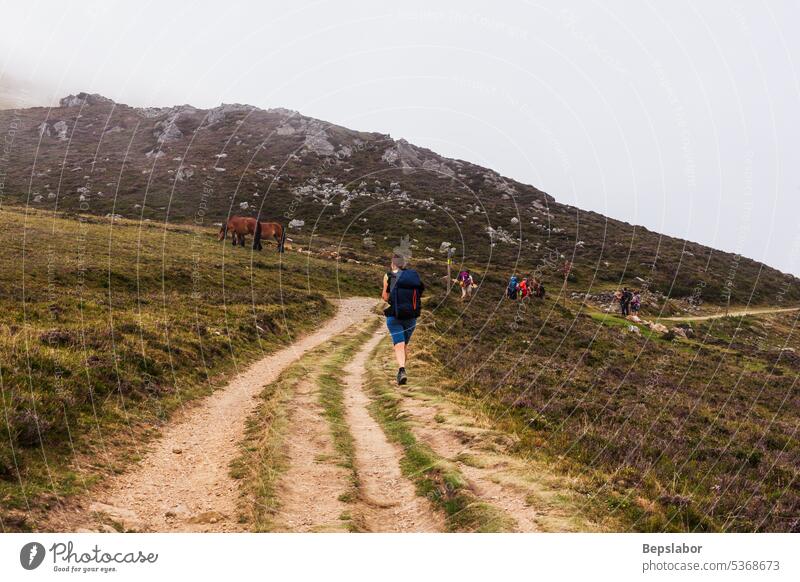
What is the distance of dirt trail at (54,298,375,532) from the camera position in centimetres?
573

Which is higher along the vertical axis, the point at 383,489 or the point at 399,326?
the point at 399,326

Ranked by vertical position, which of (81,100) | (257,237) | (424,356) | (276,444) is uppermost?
(81,100)

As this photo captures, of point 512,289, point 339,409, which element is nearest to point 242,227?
point 512,289

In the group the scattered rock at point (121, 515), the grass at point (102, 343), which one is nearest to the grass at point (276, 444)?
the scattered rock at point (121, 515)

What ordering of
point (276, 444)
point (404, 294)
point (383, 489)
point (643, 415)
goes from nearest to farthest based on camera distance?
point (383, 489) → point (276, 444) → point (404, 294) → point (643, 415)

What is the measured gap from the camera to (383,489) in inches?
273

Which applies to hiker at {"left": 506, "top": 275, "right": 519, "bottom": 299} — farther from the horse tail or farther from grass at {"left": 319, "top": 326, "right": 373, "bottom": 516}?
grass at {"left": 319, "top": 326, "right": 373, "bottom": 516}

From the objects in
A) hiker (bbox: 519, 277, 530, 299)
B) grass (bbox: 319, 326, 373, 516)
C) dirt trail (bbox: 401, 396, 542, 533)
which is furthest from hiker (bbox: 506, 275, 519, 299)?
dirt trail (bbox: 401, 396, 542, 533)

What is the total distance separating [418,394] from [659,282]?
251ft

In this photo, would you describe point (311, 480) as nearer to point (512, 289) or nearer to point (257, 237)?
point (512, 289)

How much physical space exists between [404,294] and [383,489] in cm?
543

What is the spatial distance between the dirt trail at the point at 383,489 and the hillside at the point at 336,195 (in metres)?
54.7
